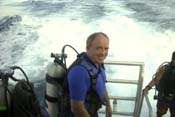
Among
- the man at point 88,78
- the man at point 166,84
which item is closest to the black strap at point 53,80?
the man at point 88,78

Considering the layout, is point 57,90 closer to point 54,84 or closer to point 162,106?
point 54,84

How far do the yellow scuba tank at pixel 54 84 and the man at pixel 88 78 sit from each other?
129 millimetres

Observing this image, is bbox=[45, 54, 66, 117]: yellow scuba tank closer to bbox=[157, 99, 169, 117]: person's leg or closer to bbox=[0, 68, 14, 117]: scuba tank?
bbox=[0, 68, 14, 117]: scuba tank

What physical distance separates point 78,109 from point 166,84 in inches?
39.9

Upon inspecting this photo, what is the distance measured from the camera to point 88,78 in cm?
122

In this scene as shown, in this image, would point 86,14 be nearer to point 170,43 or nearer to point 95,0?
point 95,0

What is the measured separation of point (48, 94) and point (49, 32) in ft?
7.64

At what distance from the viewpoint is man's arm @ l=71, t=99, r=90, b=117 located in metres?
1.24

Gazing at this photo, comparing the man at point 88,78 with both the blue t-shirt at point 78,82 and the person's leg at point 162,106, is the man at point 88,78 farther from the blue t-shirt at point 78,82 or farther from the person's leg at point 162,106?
the person's leg at point 162,106

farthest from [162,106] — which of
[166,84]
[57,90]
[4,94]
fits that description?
[4,94]

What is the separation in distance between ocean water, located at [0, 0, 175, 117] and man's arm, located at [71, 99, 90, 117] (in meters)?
2.04

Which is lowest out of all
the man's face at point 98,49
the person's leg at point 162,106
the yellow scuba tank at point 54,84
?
the person's leg at point 162,106

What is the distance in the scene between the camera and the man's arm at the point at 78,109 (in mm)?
1240

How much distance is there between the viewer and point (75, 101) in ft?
4.05
